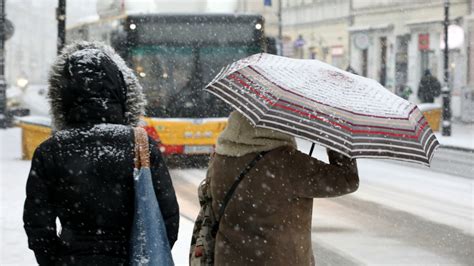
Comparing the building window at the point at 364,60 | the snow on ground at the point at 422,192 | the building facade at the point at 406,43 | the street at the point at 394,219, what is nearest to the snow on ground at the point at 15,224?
the street at the point at 394,219

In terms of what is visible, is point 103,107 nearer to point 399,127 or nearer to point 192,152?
point 399,127

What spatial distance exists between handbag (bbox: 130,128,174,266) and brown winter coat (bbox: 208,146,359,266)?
14.5 inches

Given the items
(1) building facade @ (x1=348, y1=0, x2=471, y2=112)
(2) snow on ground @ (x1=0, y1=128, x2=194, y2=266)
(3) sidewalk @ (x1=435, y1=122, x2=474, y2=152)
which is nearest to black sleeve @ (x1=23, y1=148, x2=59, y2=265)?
(2) snow on ground @ (x1=0, y1=128, x2=194, y2=266)

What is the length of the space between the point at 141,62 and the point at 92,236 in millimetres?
13676

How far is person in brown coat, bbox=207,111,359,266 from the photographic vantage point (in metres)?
4.00

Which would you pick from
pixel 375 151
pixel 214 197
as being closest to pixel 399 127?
pixel 375 151

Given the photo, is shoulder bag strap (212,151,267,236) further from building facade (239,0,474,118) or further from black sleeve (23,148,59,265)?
building facade (239,0,474,118)

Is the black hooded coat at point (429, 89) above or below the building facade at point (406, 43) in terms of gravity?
below

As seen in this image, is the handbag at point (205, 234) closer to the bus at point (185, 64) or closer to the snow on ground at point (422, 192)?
the snow on ground at point (422, 192)

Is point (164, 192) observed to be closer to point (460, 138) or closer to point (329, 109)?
point (329, 109)

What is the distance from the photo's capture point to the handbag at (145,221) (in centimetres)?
379

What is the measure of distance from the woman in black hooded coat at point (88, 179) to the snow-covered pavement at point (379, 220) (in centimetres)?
411

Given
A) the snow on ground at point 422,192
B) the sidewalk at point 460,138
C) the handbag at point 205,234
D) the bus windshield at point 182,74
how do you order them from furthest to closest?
the sidewalk at point 460,138 < the bus windshield at point 182,74 < the snow on ground at point 422,192 < the handbag at point 205,234

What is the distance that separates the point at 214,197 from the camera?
4188mm
